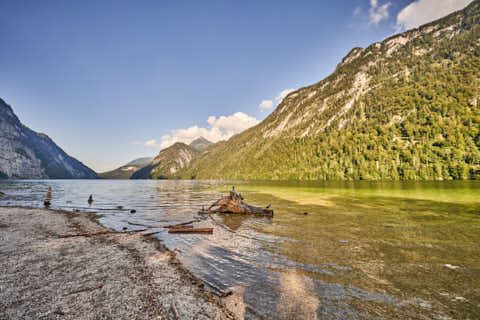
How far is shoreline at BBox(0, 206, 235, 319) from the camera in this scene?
5.08 metres

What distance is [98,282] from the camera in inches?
265

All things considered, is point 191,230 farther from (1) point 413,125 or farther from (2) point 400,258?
(1) point 413,125

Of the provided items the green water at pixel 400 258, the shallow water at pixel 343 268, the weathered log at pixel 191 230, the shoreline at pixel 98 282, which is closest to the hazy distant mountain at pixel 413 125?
the green water at pixel 400 258

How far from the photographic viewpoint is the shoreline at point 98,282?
16.7 ft

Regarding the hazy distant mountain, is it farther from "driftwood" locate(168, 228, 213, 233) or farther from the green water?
"driftwood" locate(168, 228, 213, 233)

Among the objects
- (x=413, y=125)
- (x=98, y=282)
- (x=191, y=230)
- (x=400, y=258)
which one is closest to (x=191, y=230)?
(x=191, y=230)

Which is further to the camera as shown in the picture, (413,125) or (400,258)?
(413,125)

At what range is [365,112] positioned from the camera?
170m

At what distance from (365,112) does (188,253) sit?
199369 millimetres

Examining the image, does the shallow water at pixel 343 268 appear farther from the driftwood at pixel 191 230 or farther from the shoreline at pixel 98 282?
the shoreline at pixel 98 282

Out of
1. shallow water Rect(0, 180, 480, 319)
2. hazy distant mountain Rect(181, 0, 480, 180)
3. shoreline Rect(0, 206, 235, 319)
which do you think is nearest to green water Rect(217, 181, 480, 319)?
shallow water Rect(0, 180, 480, 319)

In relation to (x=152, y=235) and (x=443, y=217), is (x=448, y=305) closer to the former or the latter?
(x=152, y=235)

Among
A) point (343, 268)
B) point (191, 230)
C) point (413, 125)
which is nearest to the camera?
point (343, 268)

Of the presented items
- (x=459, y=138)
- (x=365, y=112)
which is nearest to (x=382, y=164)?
(x=459, y=138)
